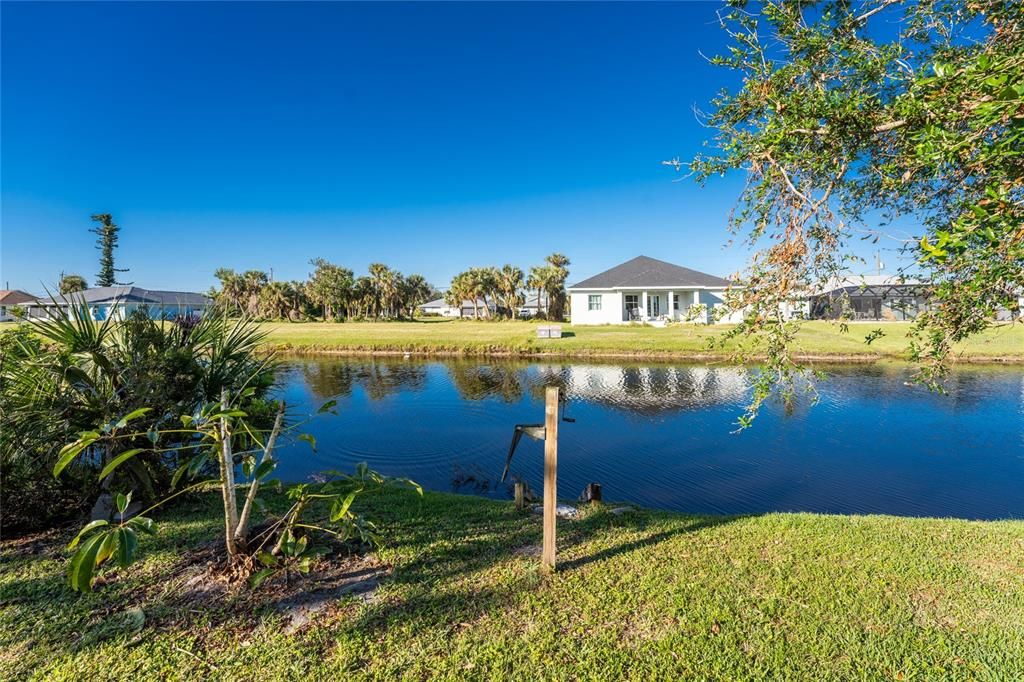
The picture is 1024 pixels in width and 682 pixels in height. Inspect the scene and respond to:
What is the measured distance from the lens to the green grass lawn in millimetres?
2594

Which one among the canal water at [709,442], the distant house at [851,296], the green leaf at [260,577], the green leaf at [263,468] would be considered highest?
the distant house at [851,296]

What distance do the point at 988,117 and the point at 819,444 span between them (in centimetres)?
865

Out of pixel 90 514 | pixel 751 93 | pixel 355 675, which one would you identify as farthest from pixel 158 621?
pixel 751 93

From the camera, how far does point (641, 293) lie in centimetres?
3456

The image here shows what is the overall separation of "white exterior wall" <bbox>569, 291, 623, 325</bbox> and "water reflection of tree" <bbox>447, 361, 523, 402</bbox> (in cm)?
1719

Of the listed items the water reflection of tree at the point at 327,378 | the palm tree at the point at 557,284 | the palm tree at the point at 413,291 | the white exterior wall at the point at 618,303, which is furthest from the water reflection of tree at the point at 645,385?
the palm tree at the point at 413,291

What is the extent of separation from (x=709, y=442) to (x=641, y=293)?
Answer: 26.2 meters

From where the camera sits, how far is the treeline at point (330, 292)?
176ft

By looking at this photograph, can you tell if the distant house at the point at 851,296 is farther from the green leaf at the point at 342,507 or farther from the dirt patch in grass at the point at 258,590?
the dirt patch in grass at the point at 258,590

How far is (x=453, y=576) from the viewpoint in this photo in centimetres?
352

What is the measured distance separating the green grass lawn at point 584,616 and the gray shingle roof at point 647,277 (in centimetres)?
3092

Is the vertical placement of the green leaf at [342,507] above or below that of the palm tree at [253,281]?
below

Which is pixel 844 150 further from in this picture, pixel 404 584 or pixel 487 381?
pixel 487 381

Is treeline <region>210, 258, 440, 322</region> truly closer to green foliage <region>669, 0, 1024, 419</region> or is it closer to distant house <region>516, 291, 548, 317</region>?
distant house <region>516, 291, 548, 317</region>
